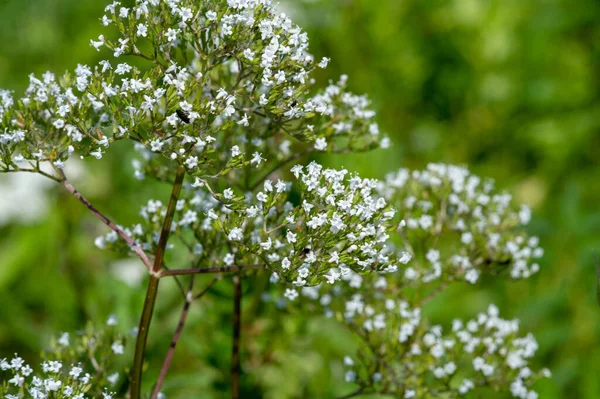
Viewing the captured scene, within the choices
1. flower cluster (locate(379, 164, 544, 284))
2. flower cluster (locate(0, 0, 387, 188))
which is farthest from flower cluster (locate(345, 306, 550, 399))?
Answer: flower cluster (locate(0, 0, 387, 188))

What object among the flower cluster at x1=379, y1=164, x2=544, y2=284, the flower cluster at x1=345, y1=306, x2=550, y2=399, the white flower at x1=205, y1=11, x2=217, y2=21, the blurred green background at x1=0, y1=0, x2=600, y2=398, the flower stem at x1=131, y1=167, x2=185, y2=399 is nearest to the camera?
the white flower at x1=205, y1=11, x2=217, y2=21

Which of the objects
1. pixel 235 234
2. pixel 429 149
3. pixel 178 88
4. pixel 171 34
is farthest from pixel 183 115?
pixel 429 149

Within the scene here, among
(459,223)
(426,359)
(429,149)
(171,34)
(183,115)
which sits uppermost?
(429,149)

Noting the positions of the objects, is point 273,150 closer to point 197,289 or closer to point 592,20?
point 197,289

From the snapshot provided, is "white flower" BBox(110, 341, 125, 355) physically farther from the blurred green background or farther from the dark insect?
the blurred green background

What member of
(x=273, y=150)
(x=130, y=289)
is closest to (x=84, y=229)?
(x=130, y=289)

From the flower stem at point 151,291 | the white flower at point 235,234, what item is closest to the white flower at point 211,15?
the flower stem at point 151,291

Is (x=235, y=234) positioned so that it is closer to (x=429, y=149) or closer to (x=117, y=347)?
(x=117, y=347)

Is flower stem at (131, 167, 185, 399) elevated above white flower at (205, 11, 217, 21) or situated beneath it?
situated beneath

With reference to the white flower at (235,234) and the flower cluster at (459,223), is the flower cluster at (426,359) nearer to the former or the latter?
the flower cluster at (459,223)
